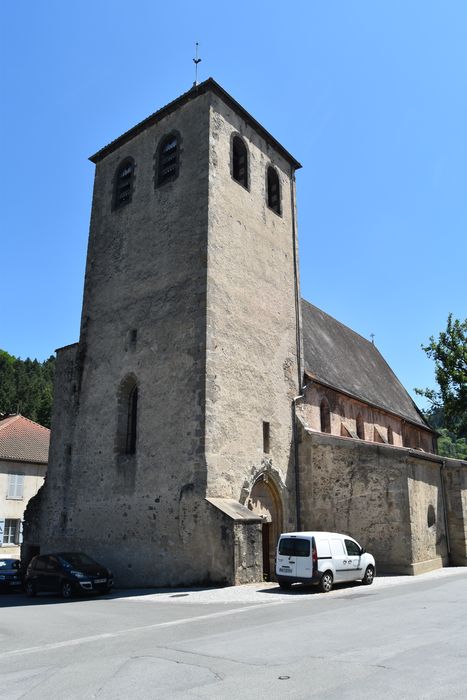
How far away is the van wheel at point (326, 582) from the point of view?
41.0 ft

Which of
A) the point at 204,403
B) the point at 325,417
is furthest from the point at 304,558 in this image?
the point at 325,417

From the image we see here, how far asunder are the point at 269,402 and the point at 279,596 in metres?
7.12

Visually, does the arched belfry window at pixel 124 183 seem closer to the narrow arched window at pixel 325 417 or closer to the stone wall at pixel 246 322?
the stone wall at pixel 246 322

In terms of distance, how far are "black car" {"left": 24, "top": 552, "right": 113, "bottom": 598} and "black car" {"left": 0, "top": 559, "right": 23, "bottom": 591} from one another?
2164 millimetres

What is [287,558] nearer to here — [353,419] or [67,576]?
[67,576]

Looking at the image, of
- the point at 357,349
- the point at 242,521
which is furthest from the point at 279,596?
the point at 357,349

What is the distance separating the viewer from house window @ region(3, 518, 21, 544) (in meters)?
28.8

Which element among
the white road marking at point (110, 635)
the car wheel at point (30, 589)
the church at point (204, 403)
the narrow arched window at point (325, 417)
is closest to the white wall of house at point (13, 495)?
the church at point (204, 403)

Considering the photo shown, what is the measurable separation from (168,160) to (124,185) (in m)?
2.34

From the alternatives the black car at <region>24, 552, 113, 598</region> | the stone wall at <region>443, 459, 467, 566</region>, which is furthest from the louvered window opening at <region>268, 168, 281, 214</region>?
the black car at <region>24, 552, 113, 598</region>

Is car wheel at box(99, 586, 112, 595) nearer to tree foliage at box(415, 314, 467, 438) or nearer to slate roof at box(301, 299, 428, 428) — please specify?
slate roof at box(301, 299, 428, 428)

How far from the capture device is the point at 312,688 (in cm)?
483

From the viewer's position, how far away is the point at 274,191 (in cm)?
2150

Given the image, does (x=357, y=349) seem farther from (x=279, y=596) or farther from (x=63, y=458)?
(x=279, y=596)
